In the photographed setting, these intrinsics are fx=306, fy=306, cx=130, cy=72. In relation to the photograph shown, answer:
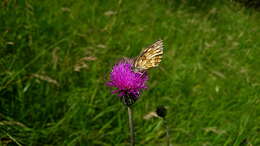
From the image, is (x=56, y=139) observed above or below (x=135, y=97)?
below

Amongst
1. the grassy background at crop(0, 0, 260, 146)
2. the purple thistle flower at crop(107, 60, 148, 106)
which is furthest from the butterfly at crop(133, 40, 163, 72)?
the grassy background at crop(0, 0, 260, 146)

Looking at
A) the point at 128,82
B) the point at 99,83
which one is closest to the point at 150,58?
the point at 128,82

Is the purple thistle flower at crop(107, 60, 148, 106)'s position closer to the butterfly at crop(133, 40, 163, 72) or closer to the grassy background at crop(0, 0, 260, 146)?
the butterfly at crop(133, 40, 163, 72)

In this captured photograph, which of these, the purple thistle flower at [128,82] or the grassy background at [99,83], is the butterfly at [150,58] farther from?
the grassy background at [99,83]

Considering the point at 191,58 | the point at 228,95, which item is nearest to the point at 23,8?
the point at 191,58

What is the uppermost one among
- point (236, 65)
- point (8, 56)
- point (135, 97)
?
point (236, 65)

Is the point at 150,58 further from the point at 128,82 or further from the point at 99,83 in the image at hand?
the point at 99,83

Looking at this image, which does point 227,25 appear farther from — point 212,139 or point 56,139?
point 56,139

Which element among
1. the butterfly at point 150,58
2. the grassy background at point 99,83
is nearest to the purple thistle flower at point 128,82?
the butterfly at point 150,58
